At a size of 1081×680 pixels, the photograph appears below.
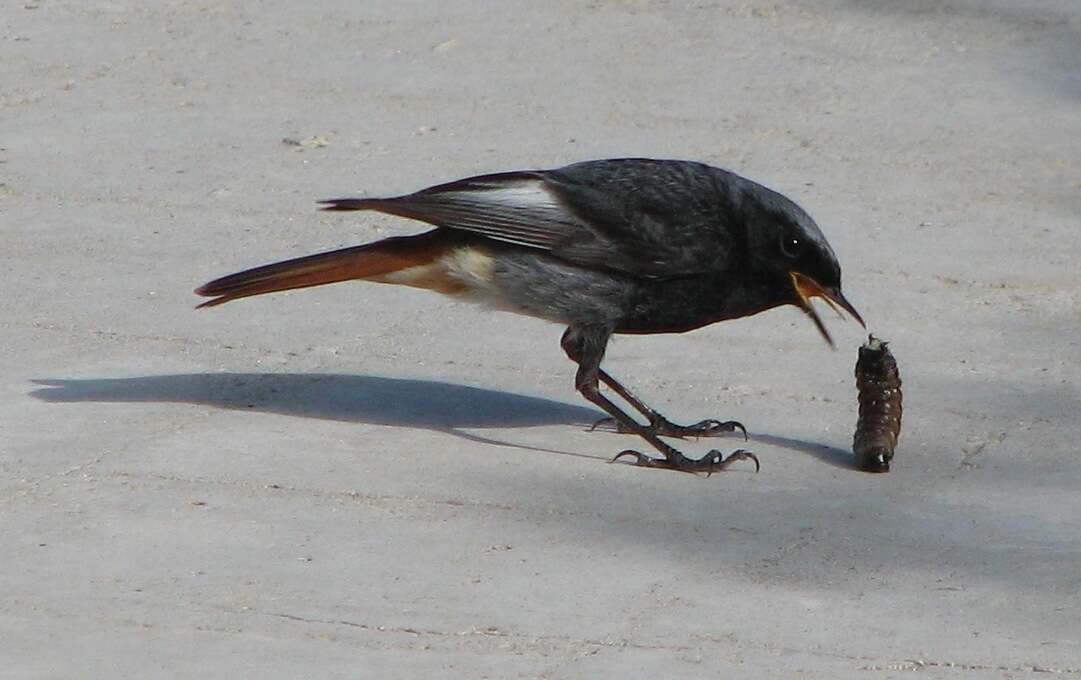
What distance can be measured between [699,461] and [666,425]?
0.30 m

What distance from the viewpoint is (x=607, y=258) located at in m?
5.70

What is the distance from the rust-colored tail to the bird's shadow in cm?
30

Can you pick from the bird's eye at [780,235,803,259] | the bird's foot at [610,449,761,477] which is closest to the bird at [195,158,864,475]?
the bird's eye at [780,235,803,259]

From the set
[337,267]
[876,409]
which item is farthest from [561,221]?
[876,409]

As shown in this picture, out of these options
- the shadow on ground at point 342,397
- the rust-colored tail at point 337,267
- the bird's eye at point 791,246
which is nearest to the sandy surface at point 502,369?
the shadow on ground at point 342,397

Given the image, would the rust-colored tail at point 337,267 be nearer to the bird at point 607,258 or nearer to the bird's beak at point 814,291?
the bird at point 607,258

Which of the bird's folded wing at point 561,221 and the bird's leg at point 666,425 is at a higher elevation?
the bird's folded wing at point 561,221

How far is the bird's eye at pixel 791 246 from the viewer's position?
221 inches

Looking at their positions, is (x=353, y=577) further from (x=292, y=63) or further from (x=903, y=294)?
(x=292, y=63)

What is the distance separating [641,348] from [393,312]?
32.4 inches

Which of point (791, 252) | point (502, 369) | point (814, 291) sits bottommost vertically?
point (502, 369)

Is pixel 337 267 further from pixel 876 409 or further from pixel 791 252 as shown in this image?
pixel 876 409

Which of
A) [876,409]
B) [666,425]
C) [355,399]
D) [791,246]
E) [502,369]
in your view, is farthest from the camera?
[502,369]

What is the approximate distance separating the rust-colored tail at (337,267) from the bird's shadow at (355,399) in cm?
30
